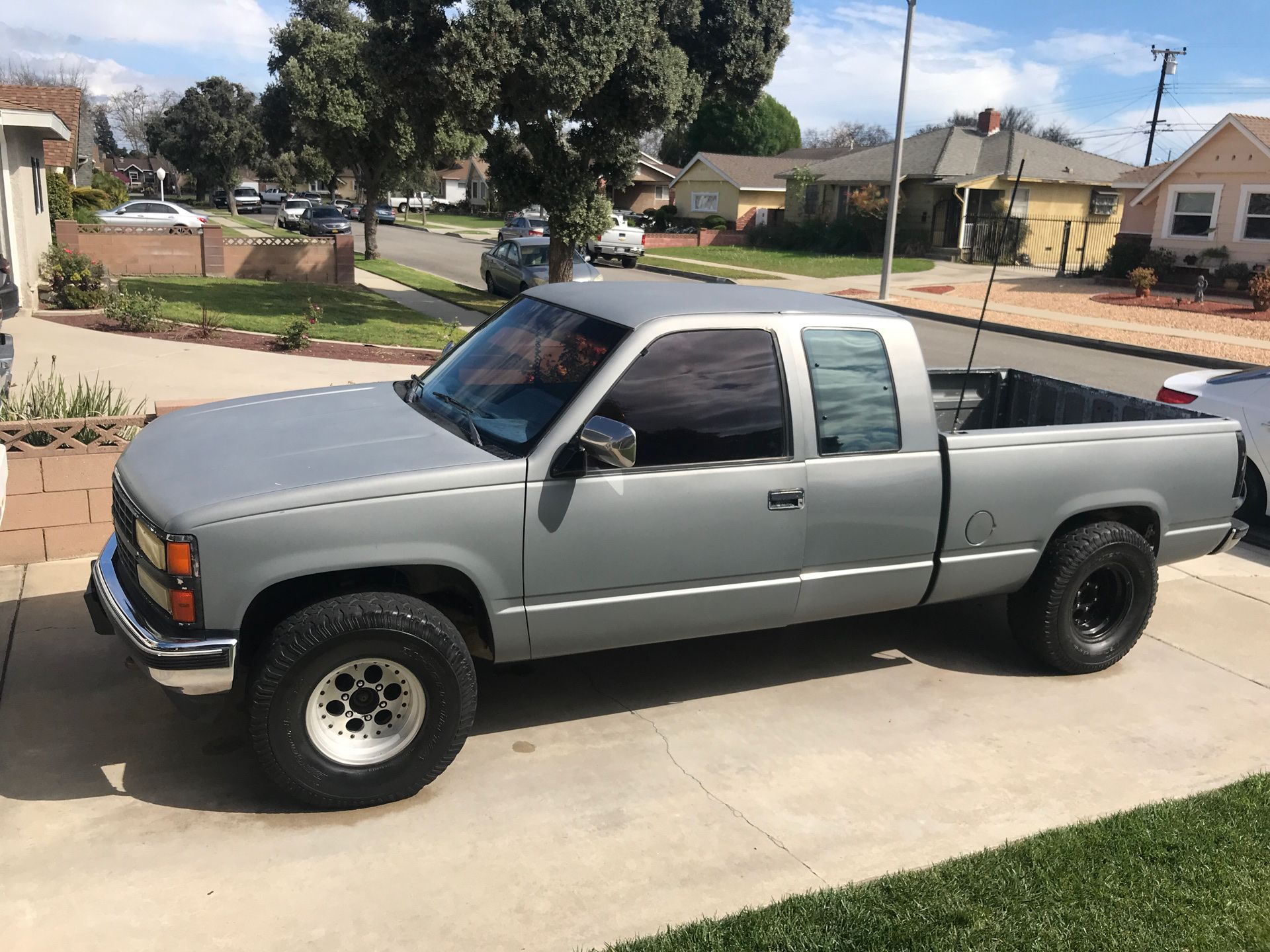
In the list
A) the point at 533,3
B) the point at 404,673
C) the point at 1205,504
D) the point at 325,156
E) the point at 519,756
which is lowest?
the point at 519,756

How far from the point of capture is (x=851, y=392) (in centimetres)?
492

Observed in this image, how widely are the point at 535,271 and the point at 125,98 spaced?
5154 inches

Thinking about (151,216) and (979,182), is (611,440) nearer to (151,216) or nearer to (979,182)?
(151,216)

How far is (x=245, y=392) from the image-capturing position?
11188 millimetres

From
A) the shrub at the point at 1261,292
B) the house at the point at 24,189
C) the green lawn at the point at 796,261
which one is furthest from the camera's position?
the green lawn at the point at 796,261

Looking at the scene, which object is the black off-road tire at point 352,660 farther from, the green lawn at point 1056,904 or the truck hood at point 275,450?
the green lawn at point 1056,904

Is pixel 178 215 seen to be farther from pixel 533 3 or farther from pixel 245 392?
pixel 245 392

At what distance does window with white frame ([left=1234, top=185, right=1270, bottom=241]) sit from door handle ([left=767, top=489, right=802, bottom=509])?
3009 cm

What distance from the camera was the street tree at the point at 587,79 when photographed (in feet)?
55.5

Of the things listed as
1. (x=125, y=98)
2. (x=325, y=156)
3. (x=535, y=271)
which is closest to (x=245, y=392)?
(x=535, y=271)

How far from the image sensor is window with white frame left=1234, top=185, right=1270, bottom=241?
29.3 meters

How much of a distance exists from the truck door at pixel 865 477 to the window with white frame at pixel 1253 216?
29483 mm

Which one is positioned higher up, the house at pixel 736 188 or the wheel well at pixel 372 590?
the house at pixel 736 188

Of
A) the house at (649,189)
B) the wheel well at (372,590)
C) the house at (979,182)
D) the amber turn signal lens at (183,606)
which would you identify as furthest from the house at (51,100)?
the house at (649,189)
